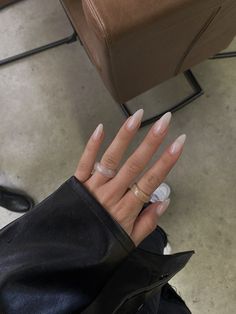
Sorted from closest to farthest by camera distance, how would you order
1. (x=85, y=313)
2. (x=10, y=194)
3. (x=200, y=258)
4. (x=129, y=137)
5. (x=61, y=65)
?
(x=85, y=313) → (x=129, y=137) → (x=200, y=258) → (x=10, y=194) → (x=61, y=65)

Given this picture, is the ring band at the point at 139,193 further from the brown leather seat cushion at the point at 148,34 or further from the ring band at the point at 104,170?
the brown leather seat cushion at the point at 148,34

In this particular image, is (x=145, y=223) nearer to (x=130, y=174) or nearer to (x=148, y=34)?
(x=130, y=174)

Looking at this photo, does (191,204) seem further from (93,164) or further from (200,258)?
(93,164)

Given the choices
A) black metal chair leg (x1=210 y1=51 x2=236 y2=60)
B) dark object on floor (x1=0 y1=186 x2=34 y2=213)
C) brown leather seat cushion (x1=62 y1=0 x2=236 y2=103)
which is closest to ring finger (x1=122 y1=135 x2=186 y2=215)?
brown leather seat cushion (x1=62 y1=0 x2=236 y2=103)

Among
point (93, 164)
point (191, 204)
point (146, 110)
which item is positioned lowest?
point (191, 204)

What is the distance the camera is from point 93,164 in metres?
0.64

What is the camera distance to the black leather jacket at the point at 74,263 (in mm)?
469

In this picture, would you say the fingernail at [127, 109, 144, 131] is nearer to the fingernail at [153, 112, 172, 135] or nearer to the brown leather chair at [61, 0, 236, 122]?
the fingernail at [153, 112, 172, 135]

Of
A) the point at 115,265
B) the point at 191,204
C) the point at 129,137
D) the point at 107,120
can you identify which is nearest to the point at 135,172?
the point at 129,137

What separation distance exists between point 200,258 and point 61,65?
1.00 m

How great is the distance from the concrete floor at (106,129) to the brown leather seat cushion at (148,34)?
36cm

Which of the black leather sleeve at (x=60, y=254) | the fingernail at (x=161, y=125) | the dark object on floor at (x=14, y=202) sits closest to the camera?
the black leather sleeve at (x=60, y=254)

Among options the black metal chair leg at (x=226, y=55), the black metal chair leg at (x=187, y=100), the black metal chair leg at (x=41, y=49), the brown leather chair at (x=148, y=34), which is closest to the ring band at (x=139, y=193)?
the brown leather chair at (x=148, y=34)

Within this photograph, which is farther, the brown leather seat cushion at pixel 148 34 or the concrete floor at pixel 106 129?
the concrete floor at pixel 106 129
